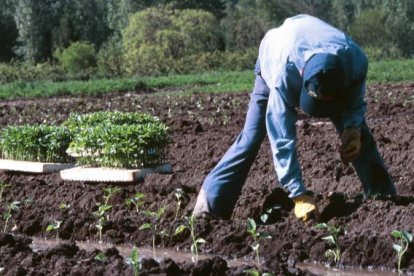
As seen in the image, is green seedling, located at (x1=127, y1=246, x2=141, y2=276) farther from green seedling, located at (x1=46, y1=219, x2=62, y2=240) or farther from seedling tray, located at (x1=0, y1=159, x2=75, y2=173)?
seedling tray, located at (x1=0, y1=159, x2=75, y2=173)

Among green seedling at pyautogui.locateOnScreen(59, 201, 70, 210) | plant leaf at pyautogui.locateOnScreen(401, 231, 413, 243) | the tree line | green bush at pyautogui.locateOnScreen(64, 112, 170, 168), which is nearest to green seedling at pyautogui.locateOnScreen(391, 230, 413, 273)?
plant leaf at pyautogui.locateOnScreen(401, 231, 413, 243)

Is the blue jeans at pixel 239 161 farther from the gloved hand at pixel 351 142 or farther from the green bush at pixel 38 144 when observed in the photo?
the green bush at pixel 38 144

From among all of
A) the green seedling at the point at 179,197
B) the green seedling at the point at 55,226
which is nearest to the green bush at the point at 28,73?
the green seedling at the point at 179,197

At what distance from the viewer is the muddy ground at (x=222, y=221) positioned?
539cm

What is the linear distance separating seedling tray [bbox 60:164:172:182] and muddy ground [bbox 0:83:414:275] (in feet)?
0.32

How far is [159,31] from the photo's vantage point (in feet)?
161

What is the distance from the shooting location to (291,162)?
6258 mm

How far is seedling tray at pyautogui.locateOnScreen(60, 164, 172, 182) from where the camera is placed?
355 inches

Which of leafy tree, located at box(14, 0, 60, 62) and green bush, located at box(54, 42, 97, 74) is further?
leafy tree, located at box(14, 0, 60, 62)

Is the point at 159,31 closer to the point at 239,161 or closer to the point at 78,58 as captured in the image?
the point at 78,58

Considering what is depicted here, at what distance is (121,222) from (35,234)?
0.72m

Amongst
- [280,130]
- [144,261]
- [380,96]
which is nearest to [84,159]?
[280,130]

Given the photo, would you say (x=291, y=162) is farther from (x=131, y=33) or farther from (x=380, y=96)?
(x=131, y=33)

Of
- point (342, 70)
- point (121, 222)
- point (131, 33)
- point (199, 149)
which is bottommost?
point (131, 33)
